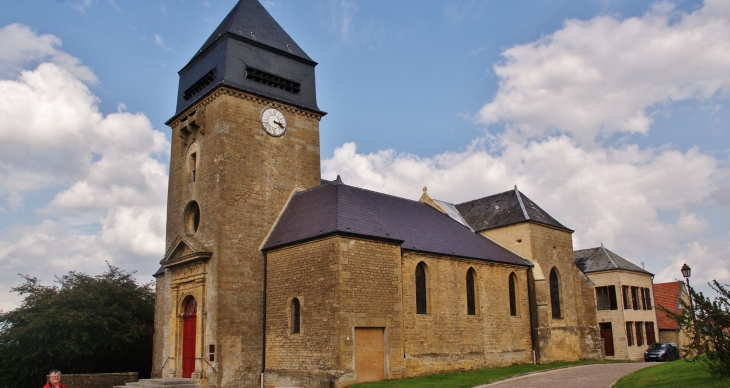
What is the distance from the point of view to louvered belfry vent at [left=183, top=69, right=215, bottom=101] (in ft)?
79.1

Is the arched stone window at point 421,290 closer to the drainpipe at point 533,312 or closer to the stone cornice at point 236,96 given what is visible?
the drainpipe at point 533,312

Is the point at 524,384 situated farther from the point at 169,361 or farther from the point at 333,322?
the point at 169,361

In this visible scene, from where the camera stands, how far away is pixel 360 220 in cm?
2066

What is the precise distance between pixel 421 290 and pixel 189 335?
9.26 m

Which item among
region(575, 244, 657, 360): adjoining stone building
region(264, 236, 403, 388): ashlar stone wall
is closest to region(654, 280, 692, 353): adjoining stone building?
region(575, 244, 657, 360): adjoining stone building

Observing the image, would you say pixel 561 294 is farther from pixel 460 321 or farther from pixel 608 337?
pixel 608 337

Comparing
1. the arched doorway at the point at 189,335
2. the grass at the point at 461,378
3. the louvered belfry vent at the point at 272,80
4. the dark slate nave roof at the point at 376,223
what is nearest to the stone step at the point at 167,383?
the arched doorway at the point at 189,335

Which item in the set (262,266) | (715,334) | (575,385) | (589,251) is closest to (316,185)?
(262,266)

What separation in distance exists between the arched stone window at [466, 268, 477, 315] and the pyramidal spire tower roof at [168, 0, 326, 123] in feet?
31.3

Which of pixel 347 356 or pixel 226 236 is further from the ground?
pixel 226 236

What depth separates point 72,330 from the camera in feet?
79.5

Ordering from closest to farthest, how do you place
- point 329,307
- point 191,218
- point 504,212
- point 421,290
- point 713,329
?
point 713,329
point 329,307
point 421,290
point 191,218
point 504,212

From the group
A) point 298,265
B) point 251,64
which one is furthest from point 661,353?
point 251,64

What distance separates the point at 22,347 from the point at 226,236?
35.7 feet
